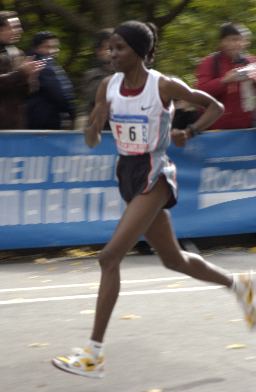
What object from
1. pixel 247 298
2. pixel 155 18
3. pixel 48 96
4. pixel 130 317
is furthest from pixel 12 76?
pixel 155 18

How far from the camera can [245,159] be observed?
9711mm

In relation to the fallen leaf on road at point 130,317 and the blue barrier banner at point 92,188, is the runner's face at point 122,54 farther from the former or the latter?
the blue barrier banner at point 92,188

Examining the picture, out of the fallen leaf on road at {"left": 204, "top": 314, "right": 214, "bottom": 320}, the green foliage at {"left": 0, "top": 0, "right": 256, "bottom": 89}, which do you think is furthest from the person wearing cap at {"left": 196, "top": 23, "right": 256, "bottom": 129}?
the green foliage at {"left": 0, "top": 0, "right": 256, "bottom": 89}

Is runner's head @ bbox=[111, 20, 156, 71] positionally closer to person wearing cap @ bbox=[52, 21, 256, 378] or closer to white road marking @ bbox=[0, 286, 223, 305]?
person wearing cap @ bbox=[52, 21, 256, 378]

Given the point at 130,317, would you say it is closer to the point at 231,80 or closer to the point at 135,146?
the point at 135,146

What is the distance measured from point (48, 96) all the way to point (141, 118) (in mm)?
3813

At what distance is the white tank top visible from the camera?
5.75 meters

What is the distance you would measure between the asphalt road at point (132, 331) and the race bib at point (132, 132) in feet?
3.75

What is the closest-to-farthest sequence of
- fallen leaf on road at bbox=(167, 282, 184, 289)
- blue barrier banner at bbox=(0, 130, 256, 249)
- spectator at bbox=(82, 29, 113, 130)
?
fallen leaf on road at bbox=(167, 282, 184, 289), blue barrier banner at bbox=(0, 130, 256, 249), spectator at bbox=(82, 29, 113, 130)

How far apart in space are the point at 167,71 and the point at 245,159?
4.86m

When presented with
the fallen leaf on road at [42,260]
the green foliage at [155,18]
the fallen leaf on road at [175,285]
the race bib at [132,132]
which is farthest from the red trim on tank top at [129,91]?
the green foliage at [155,18]

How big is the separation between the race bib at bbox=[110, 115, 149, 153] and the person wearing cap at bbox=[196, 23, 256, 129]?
381 centimetres

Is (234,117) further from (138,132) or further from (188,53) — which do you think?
(188,53)

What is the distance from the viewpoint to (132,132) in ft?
19.0
